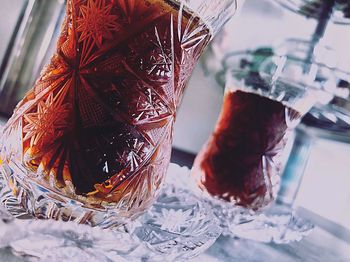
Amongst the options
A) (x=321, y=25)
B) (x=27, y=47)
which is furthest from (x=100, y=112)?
(x=321, y=25)

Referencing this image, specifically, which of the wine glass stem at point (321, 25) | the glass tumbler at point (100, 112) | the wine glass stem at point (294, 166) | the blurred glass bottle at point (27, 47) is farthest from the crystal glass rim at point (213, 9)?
the wine glass stem at point (294, 166)

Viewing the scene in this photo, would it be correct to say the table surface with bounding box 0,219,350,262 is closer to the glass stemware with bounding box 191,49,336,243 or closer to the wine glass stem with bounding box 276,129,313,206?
the glass stemware with bounding box 191,49,336,243

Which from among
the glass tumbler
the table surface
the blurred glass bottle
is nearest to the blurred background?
the blurred glass bottle

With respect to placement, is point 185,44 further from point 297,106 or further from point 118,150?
point 297,106

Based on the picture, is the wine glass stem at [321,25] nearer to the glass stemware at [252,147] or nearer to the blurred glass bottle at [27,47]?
the glass stemware at [252,147]

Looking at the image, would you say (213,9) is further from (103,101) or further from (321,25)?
(321,25)

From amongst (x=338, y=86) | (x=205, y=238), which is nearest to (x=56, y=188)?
(x=205, y=238)
